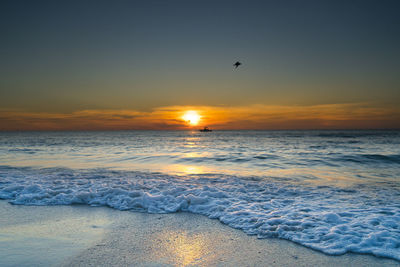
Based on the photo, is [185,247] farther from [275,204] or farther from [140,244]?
[275,204]

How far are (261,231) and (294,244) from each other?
2.01ft

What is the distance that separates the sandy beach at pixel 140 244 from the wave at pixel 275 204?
1.07 ft

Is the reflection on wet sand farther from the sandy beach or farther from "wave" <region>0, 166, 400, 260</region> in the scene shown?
"wave" <region>0, 166, 400, 260</region>

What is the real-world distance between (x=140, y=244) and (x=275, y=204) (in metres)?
3.54

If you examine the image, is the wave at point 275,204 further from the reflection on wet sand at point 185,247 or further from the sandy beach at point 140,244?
the reflection on wet sand at point 185,247

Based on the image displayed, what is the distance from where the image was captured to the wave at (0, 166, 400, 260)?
152 inches

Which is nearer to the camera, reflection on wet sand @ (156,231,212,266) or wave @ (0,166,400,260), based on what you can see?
reflection on wet sand @ (156,231,212,266)

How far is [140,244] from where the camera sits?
147 inches

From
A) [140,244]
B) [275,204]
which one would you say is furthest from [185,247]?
[275,204]

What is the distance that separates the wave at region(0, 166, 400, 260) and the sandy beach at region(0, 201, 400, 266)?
0.32 m

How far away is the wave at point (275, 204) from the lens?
12.7 feet

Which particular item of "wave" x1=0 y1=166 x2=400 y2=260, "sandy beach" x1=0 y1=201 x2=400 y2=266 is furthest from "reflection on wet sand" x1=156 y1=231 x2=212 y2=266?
"wave" x1=0 y1=166 x2=400 y2=260

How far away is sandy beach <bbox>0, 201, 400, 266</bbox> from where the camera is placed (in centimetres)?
318

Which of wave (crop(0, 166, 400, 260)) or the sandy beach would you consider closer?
the sandy beach
